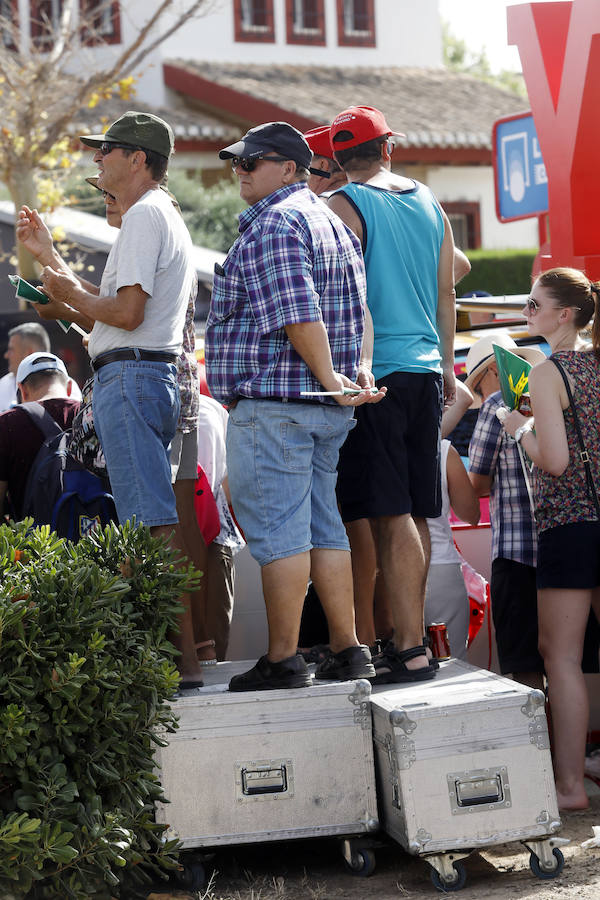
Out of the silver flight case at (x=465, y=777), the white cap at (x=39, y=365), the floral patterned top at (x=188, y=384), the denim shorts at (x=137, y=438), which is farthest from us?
the white cap at (x=39, y=365)

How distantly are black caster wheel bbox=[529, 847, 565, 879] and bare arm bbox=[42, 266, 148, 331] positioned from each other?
6.87 feet

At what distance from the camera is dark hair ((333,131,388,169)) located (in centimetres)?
465

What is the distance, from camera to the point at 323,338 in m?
4.14

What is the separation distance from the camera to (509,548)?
202 inches

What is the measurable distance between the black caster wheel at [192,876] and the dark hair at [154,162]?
2.23 meters

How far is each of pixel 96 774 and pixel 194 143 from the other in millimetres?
19770

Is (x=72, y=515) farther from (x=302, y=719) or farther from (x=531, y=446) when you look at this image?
(x=531, y=446)

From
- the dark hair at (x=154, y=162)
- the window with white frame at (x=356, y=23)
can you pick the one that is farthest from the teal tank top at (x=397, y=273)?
the window with white frame at (x=356, y=23)

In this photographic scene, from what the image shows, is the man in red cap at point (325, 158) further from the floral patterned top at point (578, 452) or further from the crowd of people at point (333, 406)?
the floral patterned top at point (578, 452)

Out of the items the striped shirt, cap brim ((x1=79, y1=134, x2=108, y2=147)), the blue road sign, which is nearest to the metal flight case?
the striped shirt

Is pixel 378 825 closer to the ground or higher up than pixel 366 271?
closer to the ground

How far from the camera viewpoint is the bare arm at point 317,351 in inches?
162

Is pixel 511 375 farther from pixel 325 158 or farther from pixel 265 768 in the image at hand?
pixel 265 768

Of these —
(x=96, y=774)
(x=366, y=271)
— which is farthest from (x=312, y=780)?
(x=366, y=271)
